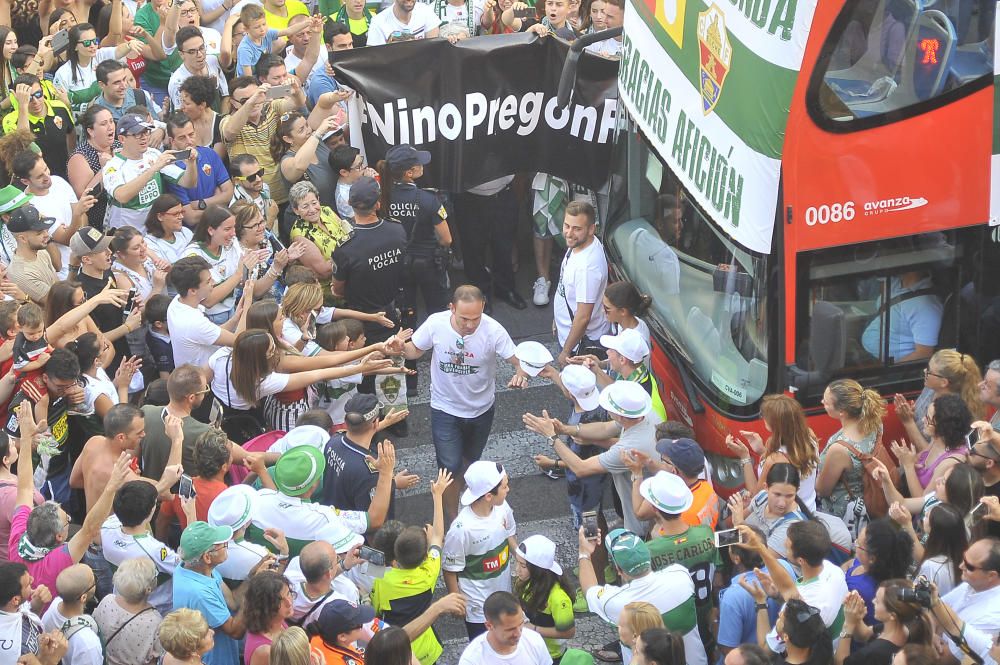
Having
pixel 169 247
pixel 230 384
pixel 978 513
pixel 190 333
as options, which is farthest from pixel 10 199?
pixel 978 513

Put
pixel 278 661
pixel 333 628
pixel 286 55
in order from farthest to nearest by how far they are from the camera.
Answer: pixel 286 55
pixel 333 628
pixel 278 661

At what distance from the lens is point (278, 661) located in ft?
17.0

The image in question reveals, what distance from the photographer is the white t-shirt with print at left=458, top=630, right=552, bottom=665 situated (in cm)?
565

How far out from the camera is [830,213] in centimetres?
671

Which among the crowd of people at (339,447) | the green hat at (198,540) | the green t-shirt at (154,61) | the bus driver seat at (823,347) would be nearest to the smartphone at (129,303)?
the crowd of people at (339,447)

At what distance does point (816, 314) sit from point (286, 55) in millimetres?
6508

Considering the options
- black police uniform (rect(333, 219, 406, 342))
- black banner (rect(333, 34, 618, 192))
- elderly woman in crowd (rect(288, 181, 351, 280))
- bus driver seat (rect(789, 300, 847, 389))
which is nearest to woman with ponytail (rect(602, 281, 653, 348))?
bus driver seat (rect(789, 300, 847, 389))

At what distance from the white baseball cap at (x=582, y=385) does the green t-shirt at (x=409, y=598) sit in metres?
1.70

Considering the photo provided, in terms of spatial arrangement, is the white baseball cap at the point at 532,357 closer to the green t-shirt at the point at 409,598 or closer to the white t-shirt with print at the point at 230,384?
the white t-shirt with print at the point at 230,384

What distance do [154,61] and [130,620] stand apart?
727 centimetres

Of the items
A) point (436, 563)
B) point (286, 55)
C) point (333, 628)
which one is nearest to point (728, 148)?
point (436, 563)

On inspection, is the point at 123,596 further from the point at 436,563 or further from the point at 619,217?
the point at 619,217

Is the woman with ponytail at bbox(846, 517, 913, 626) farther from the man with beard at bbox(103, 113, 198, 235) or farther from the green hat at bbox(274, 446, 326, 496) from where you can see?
the man with beard at bbox(103, 113, 198, 235)

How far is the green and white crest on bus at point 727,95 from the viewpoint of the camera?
6.44 m
